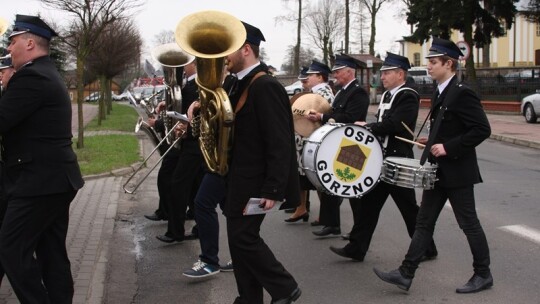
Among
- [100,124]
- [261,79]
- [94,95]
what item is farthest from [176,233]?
[94,95]

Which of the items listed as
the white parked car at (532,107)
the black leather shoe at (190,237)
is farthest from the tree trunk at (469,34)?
the black leather shoe at (190,237)

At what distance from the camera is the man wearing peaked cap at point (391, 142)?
6.04 m

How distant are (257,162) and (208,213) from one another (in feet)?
5.26

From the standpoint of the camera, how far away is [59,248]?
14.7ft

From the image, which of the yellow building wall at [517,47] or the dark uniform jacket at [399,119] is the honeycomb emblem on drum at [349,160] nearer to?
the dark uniform jacket at [399,119]

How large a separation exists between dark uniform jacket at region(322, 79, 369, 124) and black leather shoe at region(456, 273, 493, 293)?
2097mm

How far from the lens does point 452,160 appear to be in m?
5.26

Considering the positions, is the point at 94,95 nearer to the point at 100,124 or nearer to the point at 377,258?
the point at 100,124

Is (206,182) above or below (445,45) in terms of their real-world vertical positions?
below

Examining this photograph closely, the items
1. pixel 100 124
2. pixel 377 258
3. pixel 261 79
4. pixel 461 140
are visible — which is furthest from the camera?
pixel 100 124

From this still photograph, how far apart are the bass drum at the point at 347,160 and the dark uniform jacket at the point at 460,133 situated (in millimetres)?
822

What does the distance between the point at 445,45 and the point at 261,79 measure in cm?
178

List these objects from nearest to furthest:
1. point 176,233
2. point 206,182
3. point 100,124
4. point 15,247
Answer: point 15,247 < point 206,182 < point 176,233 < point 100,124

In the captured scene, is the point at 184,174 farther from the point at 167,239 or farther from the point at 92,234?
the point at 92,234
